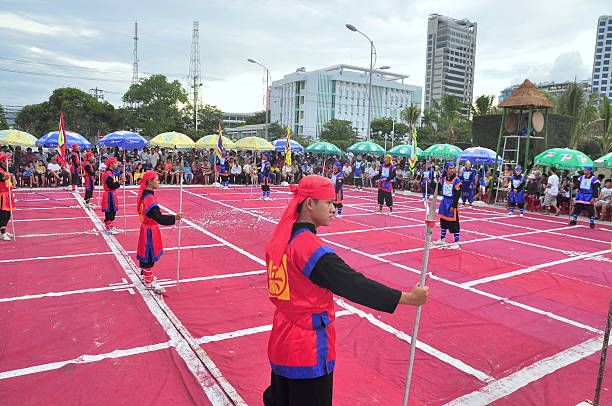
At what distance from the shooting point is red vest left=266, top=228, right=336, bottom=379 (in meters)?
2.42

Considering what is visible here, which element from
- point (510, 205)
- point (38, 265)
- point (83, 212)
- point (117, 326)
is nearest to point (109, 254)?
point (38, 265)

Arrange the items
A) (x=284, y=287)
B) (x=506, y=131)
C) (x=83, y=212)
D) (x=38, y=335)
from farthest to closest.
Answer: (x=506, y=131)
(x=83, y=212)
(x=38, y=335)
(x=284, y=287)

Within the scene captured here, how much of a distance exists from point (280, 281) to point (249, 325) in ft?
10.8

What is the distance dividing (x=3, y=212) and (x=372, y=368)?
946 cm

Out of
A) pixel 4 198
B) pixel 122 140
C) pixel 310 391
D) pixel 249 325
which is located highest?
pixel 122 140

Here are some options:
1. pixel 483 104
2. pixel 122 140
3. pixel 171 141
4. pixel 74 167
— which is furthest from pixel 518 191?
pixel 483 104

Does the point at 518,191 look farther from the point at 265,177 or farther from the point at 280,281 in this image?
the point at 280,281

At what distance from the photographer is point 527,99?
19.2 meters

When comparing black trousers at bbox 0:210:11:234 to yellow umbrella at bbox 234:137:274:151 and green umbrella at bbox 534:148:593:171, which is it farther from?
green umbrella at bbox 534:148:593:171

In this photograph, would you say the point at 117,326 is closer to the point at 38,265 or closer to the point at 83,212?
the point at 38,265

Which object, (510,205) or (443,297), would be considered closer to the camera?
(443,297)

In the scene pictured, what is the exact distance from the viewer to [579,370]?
4.81 meters

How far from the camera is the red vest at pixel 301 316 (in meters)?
2.42

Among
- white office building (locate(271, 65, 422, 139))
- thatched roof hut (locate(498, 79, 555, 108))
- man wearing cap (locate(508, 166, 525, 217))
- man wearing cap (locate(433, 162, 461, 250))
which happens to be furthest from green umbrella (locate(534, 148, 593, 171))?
white office building (locate(271, 65, 422, 139))
